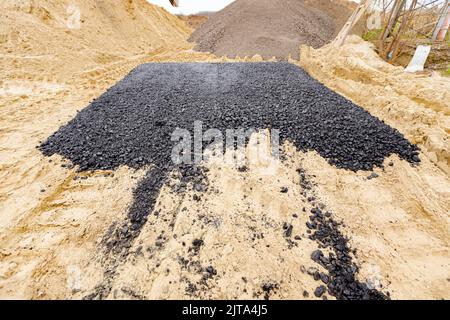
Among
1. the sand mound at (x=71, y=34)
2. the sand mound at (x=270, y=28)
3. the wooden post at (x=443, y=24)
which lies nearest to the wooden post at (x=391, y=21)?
the wooden post at (x=443, y=24)

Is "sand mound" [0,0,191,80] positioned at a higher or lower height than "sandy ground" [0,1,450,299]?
higher

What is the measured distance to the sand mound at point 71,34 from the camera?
21.3ft

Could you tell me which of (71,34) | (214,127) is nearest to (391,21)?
(214,127)

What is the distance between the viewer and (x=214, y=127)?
11.9 feet

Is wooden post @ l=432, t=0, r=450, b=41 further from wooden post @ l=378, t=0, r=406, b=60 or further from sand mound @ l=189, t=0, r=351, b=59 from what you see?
sand mound @ l=189, t=0, r=351, b=59

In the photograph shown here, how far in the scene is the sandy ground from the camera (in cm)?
196

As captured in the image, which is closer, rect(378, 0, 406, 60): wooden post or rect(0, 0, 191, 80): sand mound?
rect(0, 0, 191, 80): sand mound

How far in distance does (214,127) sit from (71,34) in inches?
323

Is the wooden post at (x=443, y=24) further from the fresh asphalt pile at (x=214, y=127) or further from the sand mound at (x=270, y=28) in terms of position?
the fresh asphalt pile at (x=214, y=127)

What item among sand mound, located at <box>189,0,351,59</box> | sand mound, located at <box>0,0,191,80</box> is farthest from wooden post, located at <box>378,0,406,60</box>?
sand mound, located at <box>0,0,191,80</box>

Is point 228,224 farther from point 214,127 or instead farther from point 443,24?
point 443,24

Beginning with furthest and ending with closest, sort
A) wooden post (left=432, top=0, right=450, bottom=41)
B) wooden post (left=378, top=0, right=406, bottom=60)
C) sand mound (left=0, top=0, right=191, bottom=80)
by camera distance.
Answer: wooden post (left=432, top=0, right=450, bottom=41)
wooden post (left=378, top=0, right=406, bottom=60)
sand mound (left=0, top=0, right=191, bottom=80)

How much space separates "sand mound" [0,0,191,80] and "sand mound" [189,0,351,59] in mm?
2776
